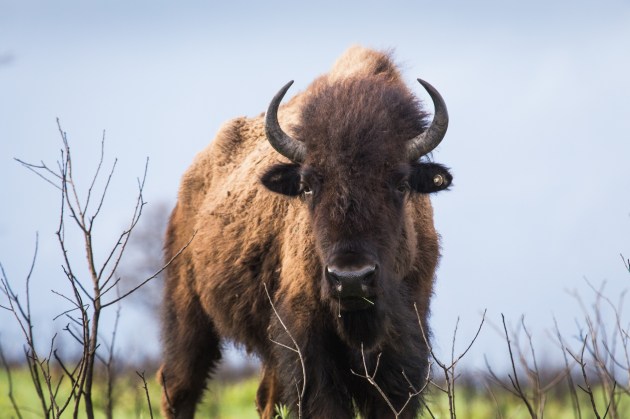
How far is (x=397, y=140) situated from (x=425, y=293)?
4.29 feet

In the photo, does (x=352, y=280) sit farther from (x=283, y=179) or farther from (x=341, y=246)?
(x=283, y=179)

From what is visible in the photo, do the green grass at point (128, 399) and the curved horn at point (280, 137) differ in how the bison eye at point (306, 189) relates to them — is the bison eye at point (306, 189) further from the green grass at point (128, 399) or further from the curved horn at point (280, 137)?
the green grass at point (128, 399)

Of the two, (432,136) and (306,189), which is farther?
(432,136)

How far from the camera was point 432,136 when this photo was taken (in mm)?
6438

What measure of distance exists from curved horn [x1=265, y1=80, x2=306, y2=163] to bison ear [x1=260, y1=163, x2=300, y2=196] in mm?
77

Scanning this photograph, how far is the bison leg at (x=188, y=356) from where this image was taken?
8.98 metres

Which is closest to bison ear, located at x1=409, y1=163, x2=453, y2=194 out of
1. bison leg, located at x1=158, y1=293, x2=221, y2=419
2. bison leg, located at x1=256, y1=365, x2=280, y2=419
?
bison leg, located at x1=256, y1=365, x2=280, y2=419

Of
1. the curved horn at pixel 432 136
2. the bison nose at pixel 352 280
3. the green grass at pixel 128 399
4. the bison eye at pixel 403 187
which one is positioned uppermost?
the curved horn at pixel 432 136

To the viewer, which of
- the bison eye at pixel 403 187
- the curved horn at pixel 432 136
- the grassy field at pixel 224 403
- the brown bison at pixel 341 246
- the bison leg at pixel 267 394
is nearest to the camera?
the brown bison at pixel 341 246

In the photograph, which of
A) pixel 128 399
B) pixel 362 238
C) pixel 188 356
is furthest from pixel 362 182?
pixel 128 399

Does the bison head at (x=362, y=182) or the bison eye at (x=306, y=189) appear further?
the bison eye at (x=306, y=189)

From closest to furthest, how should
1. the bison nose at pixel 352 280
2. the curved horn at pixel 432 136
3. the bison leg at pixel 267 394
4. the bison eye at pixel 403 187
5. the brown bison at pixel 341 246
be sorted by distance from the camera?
1. the bison nose at pixel 352 280
2. the brown bison at pixel 341 246
3. the bison eye at pixel 403 187
4. the curved horn at pixel 432 136
5. the bison leg at pixel 267 394

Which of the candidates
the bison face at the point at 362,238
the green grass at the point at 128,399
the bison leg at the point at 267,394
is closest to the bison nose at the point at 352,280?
the bison face at the point at 362,238

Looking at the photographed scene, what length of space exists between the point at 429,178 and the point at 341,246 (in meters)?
1.21
